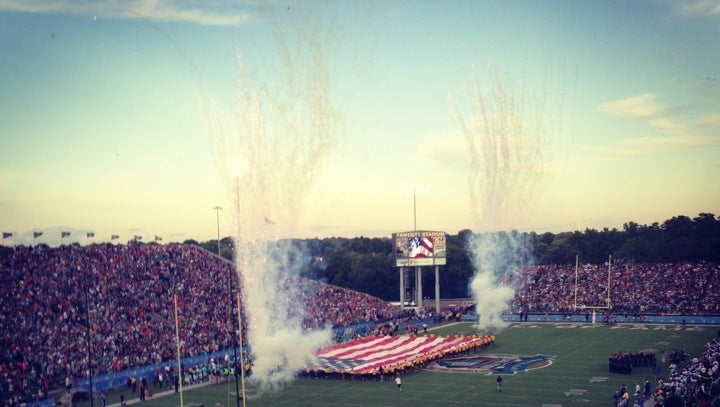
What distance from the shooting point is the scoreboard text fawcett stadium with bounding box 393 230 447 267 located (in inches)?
2458

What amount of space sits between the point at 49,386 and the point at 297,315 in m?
19.6

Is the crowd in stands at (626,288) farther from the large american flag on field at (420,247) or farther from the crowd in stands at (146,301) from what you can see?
the large american flag on field at (420,247)

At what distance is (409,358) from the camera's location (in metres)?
37.9

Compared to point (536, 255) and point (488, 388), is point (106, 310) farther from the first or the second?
point (536, 255)

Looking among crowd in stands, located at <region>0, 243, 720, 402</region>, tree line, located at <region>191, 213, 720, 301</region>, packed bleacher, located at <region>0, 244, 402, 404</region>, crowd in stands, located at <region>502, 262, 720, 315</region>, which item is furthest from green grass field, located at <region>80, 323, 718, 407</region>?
tree line, located at <region>191, 213, 720, 301</region>

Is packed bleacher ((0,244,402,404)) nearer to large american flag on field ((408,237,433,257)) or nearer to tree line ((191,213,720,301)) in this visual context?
large american flag on field ((408,237,433,257))

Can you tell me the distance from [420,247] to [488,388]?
31179mm

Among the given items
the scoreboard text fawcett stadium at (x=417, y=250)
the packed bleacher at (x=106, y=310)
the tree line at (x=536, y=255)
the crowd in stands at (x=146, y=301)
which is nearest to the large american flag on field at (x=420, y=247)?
the scoreboard text fawcett stadium at (x=417, y=250)

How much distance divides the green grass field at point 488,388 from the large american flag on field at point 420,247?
66.5 ft

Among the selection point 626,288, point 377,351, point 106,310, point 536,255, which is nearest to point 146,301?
point 106,310

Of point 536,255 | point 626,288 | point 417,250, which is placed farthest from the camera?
point 536,255

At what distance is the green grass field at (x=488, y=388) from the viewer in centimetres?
2942

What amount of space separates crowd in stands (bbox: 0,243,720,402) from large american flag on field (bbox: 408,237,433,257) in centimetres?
487

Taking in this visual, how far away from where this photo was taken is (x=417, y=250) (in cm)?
6253
